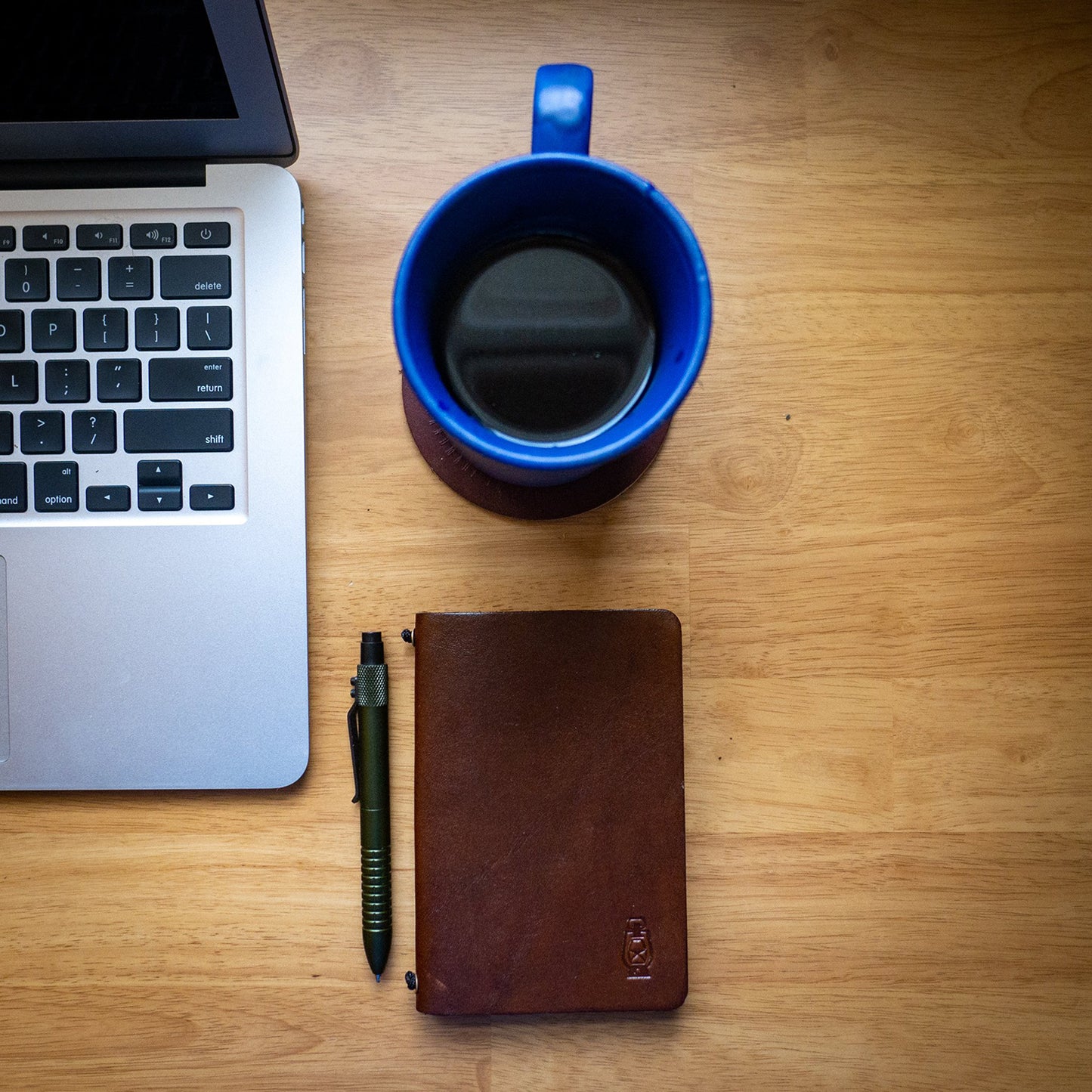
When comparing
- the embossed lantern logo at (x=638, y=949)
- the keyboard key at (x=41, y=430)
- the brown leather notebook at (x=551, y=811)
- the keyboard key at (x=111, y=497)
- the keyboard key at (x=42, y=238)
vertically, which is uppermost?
the keyboard key at (x=42, y=238)

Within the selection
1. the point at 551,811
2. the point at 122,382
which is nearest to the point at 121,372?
the point at 122,382

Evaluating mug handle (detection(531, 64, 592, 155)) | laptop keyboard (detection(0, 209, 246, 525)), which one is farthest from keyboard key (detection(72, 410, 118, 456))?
mug handle (detection(531, 64, 592, 155))

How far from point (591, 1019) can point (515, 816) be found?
0.13 m

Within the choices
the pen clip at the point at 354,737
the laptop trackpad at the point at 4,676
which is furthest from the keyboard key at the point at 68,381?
the pen clip at the point at 354,737

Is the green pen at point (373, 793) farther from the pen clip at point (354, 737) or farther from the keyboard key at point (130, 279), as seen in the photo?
the keyboard key at point (130, 279)

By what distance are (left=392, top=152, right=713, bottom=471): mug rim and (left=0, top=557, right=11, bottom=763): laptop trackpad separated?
0.28 m

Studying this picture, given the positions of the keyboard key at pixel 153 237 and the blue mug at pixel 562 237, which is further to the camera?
the keyboard key at pixel 153 237

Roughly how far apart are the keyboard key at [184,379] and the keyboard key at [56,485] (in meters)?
0.06

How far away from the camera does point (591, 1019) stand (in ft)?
1.66

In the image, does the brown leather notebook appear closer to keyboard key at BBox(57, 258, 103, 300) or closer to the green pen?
the green pen

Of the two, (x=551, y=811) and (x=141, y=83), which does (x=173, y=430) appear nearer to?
(x=141, y=83)

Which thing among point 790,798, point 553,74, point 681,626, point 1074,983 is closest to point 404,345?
point 553,74

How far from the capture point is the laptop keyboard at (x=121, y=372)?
464mm

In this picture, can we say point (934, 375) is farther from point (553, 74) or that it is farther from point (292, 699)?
point (292, 699)
